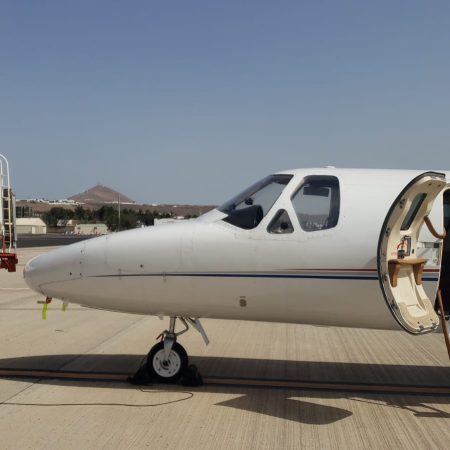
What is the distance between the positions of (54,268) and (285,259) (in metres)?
2.95

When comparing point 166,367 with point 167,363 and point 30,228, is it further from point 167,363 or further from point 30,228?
point 30,228

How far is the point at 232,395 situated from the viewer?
6.81 metres

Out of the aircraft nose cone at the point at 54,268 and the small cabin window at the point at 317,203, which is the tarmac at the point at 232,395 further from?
the small cabin window at the point at 317,203

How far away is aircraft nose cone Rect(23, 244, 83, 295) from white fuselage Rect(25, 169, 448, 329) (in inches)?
0.8

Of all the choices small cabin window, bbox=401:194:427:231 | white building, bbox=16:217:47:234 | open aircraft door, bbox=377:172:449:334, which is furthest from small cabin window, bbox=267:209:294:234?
white building, bbox=16:217:47:234

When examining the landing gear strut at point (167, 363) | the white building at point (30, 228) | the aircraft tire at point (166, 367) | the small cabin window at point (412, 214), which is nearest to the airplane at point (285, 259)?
the small cabin window at point (412, 214)

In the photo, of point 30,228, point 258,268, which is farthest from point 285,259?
point 30,228

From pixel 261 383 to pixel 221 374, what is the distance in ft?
2.21

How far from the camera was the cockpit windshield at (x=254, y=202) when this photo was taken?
6664 mm

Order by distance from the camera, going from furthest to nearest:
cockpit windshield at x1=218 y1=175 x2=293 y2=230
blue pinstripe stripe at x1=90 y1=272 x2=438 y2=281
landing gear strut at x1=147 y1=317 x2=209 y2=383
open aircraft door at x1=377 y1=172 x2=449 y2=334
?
landing gear strut at x1=147 y1=317 x2=209 y2=383 → cockpit windshield at x1=218 y1=175 x2=293 y2=230 → blue pinstripe stripe at x1=90 y1=272 x2=438 y2=281 → open aircraft door at x1=377 y1=172 x2=449 y2=334

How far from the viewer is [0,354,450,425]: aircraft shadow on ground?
20.8 feet

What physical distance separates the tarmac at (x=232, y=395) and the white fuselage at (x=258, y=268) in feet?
3.30

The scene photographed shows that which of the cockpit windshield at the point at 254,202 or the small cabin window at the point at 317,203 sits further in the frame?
the cockpit windshield at the point at 254,202

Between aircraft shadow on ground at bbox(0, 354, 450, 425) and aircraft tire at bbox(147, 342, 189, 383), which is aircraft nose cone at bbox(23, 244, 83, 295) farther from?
aircraft tire at bbox(147, 342, 189, 383)
